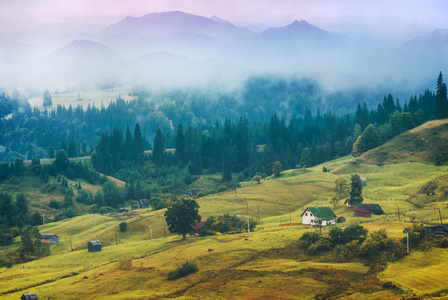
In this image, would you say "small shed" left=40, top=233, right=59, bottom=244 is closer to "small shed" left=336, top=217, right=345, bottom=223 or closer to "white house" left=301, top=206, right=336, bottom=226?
"white house" left=301, top=206, right=336, bottom=226

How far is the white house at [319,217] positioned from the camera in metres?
111

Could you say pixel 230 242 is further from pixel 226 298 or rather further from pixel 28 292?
pixel 28 292

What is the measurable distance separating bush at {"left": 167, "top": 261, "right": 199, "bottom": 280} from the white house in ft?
113

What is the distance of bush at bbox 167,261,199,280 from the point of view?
8531cm

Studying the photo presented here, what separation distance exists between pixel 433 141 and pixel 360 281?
12101 cm

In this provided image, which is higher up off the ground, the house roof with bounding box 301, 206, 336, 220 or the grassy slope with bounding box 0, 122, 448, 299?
the house roof with bounding box 301, 206, 336, 220

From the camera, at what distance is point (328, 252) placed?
87.0 metres

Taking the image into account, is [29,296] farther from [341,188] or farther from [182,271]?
[341,188]

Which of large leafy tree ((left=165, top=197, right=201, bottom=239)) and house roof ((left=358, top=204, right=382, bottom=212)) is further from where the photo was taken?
house roof ((left=358, top=204, right=382, bottom=212))

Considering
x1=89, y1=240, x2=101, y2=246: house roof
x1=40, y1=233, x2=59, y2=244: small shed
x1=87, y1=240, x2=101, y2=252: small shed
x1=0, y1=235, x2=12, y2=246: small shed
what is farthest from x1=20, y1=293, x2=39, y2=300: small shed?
x1=0, y1=235, x2=12, y2=246: small shed

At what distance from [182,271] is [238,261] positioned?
9661 millimetres

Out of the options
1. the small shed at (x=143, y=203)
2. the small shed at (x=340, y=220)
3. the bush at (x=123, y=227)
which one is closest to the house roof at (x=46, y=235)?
the bush at (x=123, y=227)

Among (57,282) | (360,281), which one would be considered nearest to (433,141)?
(360,281)

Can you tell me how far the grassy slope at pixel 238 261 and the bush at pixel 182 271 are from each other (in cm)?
141
